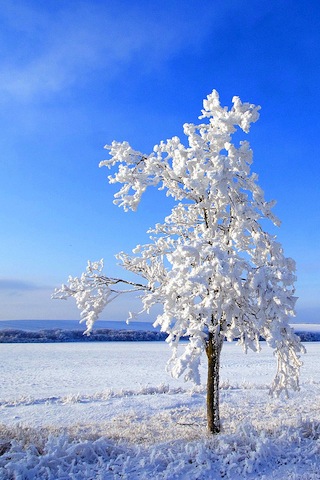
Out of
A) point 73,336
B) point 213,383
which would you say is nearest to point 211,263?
point 213,383

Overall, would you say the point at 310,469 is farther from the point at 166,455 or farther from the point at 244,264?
the point at 244,264

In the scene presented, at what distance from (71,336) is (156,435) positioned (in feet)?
233

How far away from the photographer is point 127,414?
13727 mm

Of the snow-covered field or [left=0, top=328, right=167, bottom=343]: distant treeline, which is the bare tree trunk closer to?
the snow-covered field

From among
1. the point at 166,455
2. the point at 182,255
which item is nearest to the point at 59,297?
the point at 182,255

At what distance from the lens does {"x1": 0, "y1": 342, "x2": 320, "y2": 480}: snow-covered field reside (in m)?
7.58

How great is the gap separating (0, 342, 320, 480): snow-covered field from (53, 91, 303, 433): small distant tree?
1.46m

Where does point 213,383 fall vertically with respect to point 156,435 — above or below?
above

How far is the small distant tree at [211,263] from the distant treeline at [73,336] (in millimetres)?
66741

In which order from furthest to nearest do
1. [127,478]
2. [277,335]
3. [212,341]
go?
[212,341] → [277,335] → [127,478]

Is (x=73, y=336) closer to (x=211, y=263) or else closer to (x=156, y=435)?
(x=156, y=435)

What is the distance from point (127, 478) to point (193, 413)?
6.90 m

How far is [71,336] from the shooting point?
77.8m

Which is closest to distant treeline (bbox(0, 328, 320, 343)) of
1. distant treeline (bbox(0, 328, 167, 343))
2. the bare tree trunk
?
distant treeline (bbox(0, 328, 167, 343))
